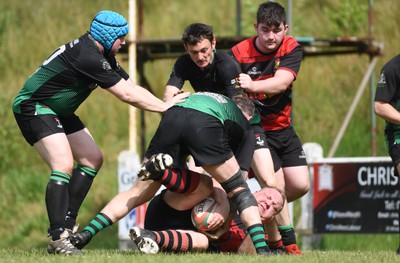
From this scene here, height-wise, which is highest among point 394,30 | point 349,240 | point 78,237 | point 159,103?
point 394,30

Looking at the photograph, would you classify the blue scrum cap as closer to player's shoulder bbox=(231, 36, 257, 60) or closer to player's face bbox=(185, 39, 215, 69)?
player's face bbox=(185, 39, 215, 69)

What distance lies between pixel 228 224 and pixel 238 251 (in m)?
0.28

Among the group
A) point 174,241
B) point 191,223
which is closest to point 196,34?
point 191,223

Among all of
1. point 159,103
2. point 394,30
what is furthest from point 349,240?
point 159,103

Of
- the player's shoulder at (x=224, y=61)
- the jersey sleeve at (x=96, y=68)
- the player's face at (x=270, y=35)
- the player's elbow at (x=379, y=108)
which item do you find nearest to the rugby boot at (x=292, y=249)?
the player's elbow at (x=379, y=108)

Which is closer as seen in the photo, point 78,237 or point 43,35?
point 78,237

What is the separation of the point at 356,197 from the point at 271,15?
4.58 m

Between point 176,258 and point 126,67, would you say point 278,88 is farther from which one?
point 126,67

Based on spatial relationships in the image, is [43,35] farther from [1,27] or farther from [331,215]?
[331,215]

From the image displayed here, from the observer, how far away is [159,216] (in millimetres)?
8492

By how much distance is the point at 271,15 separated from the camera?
8.96m

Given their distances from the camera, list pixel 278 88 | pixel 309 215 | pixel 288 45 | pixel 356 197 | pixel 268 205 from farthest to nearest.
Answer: pixel 309 215
pixel 356 197
pixel 288 45
pixel 278 88
pixel 268 205

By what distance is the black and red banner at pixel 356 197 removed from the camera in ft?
41.1

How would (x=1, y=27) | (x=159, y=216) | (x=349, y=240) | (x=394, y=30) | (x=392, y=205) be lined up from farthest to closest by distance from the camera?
(x=1, y=27), (x=394, y=30), (x=349, y=240), (x=392, y=205), (x=159, y=216)
